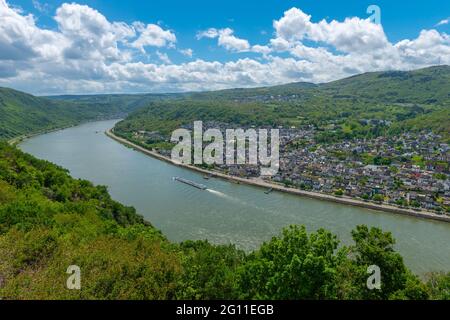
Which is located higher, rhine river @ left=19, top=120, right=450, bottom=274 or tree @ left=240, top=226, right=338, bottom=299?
tree @ left=240, top=226, right=338, bottom=299

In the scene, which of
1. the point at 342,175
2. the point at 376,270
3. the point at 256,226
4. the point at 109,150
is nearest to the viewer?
the point at 376,270

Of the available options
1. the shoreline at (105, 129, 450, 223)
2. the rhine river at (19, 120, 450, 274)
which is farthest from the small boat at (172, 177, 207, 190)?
the shoreline at (105, 129, 450, 223)

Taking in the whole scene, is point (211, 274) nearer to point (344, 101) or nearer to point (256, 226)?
point (256, 226)

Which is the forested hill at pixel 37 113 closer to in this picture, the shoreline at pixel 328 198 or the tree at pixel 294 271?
the shoreline at pixel 328 198

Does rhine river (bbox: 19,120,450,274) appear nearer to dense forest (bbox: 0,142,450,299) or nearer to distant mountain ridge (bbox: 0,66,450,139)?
dense forest (bbox: 0,142,450,299)
